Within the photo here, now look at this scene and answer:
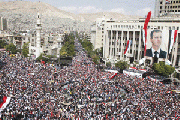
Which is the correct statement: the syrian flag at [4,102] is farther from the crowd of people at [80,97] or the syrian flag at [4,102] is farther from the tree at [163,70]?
the tree at [163,70]

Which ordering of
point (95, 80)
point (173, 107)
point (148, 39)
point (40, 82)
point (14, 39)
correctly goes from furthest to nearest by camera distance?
point (14, 39) < point (148, 39) < point (95, 80) < point (40, 82) < point (173, 107)

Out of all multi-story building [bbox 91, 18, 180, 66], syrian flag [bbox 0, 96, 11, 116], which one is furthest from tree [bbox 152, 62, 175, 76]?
syrian flag [bbox 0, 96, 11, 116]

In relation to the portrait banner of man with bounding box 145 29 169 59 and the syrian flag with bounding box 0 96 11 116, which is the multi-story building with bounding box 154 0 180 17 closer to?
the portrait banner of man with bounding box 145 29 169 59

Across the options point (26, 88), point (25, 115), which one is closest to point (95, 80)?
point (26, 88)

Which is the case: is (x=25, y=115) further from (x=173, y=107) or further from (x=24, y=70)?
(x=173, y=107)

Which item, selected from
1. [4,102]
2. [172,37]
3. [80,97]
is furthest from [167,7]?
[4,102]

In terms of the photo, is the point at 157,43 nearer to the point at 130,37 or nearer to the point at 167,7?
the point at 130,37

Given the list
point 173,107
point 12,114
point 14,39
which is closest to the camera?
point 12,114
